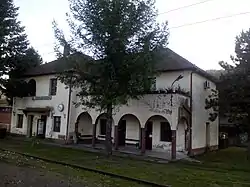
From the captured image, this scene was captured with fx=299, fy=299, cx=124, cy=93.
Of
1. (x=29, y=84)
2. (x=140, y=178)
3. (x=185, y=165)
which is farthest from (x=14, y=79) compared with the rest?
(x=140, y=178)

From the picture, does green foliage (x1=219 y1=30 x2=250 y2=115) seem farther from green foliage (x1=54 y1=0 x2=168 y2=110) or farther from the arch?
the arch

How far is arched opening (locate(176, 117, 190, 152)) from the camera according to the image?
21484mm

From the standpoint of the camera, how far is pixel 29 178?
34.8ft

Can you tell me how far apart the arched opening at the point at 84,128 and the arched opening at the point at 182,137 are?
28.7ft

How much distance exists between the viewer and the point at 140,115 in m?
21.4

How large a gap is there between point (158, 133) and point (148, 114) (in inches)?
82.1

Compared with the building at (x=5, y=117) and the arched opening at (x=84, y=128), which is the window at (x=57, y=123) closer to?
the arched opening at (x=84, y=128)

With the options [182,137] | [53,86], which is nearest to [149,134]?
[182,137]

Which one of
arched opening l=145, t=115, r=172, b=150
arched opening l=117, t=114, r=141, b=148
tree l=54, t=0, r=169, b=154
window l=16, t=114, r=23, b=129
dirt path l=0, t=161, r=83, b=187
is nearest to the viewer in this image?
dirt path l=0, t=161, r=83, b=187

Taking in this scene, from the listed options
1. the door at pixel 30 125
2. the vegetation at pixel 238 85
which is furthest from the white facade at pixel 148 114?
the vegetation at pixel 238 85

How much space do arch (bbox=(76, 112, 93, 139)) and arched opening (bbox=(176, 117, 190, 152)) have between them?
345 inches

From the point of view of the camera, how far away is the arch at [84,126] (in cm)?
2644

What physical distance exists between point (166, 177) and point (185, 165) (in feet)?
16.6

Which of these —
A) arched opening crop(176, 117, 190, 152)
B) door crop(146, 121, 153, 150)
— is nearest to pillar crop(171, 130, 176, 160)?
arched opening crop(176, 117, 190, 152)
